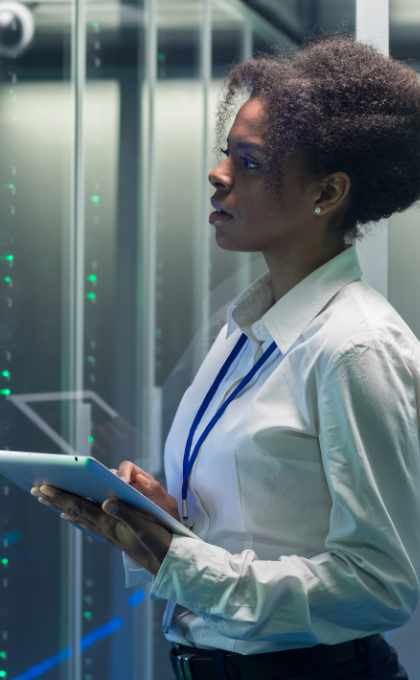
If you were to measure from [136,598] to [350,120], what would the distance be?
64.6 inches

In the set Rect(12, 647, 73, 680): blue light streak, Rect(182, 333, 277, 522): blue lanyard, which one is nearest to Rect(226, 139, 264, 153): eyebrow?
Rect(182, 333, 277, 522): blue lanyard

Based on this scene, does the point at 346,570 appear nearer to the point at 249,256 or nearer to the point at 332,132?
the point at 332,132

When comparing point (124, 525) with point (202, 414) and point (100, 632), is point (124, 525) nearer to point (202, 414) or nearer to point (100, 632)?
point (202, 414)

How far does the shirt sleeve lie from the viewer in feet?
2.86

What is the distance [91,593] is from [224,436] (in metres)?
1.24

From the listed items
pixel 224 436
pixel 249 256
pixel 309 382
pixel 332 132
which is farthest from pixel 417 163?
pixel 249 256

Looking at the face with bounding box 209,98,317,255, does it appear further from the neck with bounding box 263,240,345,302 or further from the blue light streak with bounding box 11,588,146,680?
the blue light streak with bounding box 11,588,146,680

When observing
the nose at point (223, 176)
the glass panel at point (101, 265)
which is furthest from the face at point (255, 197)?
the glass panel at point (101, 265)

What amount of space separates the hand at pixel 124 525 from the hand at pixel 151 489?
0.20m

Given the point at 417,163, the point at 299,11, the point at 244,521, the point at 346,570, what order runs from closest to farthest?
the point at 346,570 → the point at 244,521 → the point at 417,163 → the point at 299,11

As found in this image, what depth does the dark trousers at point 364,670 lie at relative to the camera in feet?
3.15

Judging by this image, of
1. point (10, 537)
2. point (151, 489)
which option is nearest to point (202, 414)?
point (151, 489)

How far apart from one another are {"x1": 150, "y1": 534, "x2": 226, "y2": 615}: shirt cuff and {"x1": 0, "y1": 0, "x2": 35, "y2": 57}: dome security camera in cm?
162

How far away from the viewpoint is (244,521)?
3.27ft
